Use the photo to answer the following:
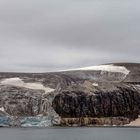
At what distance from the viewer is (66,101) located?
130m

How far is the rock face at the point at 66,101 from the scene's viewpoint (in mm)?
126875

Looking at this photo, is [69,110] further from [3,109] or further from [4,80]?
[4,80]

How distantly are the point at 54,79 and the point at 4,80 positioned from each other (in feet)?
45.7

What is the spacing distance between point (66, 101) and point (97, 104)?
8240 mm

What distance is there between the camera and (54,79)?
148 meters

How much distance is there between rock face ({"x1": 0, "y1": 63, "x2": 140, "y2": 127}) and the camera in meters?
127
